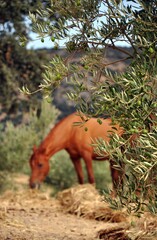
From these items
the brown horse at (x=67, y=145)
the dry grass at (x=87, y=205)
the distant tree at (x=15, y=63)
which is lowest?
the dry grass at (x=87, y=205)

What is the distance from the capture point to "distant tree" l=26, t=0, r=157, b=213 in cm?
478

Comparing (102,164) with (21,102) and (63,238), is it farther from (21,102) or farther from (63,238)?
(63,238)

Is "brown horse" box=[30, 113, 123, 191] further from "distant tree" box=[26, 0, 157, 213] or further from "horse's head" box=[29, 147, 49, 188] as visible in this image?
"distant tree" box=[26, 0, 157, 213]

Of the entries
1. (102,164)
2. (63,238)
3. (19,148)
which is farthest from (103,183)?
(63,238)

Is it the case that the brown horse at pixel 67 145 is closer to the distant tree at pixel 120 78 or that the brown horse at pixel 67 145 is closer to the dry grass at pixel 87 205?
the dry grass at pixel 87 205

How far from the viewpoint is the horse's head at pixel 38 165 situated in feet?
43.3

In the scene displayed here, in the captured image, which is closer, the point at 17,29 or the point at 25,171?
the point at 17,29

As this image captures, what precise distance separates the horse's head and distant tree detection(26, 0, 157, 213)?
7634mm

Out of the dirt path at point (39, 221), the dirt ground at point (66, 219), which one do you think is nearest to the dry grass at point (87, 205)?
the dirt ground at point (66, 219)

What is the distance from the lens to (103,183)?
20.8m

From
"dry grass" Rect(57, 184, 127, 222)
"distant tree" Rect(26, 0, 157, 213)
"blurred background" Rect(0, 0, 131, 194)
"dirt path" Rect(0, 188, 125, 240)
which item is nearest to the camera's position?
"distant tree" Rect(26, 0, 157, 213)

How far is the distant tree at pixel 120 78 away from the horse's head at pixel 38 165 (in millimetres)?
7634

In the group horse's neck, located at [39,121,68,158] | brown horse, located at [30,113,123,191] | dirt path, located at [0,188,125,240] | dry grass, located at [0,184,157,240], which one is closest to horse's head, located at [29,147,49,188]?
brown horse, located at [30,113,123,191]

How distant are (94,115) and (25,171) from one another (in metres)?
16.0
